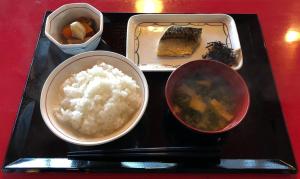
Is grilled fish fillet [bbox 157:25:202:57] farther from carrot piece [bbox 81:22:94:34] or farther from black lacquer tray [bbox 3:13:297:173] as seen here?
carrot piece [bbox 81:22:94:34]

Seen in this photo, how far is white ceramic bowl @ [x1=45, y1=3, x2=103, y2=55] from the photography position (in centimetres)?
153

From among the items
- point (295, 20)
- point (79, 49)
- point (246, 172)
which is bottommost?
point (246, 172)

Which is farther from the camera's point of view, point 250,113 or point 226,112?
point 250,113

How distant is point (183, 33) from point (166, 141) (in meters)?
0.66

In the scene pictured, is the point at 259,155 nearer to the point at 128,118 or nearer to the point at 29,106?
the point at 128,118

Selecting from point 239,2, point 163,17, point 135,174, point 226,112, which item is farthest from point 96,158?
point 239,2

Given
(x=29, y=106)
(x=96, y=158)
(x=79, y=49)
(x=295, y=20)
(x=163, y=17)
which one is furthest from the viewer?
(x=295, y=20)

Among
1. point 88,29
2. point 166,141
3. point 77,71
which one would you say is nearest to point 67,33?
point 88,29

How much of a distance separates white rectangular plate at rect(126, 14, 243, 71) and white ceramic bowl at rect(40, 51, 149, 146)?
14 cm

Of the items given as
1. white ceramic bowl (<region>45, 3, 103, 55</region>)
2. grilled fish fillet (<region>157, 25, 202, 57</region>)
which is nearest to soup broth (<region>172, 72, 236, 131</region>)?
grilled fish fillet (<region>157, 25, 202, 57</region>)

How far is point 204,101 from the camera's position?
136cm

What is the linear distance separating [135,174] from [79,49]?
0.70 m

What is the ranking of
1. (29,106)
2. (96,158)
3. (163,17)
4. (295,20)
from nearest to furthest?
1. (96,158)
2. (29,106)
3. (163,17)
4. (295,20)

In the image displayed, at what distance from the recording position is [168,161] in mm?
1266
